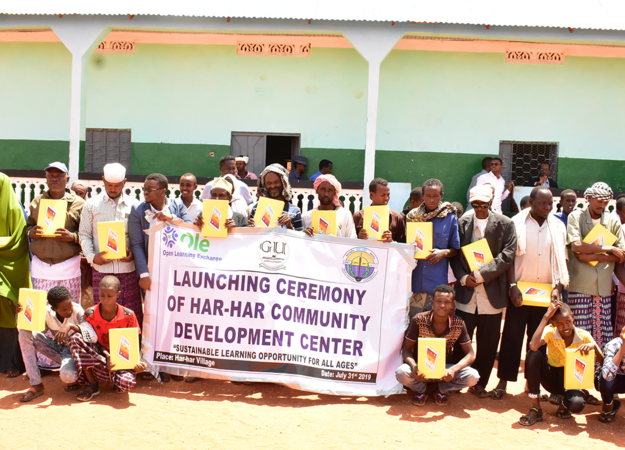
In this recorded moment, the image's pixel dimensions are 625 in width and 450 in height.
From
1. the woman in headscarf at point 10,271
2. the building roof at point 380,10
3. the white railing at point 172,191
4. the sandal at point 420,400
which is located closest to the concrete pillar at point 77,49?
the building roof at point 380,10

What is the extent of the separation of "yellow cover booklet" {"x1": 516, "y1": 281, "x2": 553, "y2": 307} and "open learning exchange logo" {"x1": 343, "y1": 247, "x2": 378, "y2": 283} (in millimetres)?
1256

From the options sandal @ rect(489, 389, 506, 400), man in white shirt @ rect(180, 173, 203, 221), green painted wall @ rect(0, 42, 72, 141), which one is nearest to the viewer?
sandal @ rect(489, 389, 506, 400)

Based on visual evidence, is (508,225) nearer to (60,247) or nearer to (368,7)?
(60,247)

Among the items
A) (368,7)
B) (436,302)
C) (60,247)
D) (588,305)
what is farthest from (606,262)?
(368,7)

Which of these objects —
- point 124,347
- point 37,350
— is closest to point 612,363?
point 124,347

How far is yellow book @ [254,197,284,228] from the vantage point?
473cm

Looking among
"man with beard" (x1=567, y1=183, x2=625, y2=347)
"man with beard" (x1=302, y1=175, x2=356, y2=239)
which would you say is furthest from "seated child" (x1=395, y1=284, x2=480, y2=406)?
"man with beard" (x1=567, y1=183, x2=625, y2=347)

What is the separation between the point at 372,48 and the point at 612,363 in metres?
6.14

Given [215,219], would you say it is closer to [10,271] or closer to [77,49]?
[10,271]

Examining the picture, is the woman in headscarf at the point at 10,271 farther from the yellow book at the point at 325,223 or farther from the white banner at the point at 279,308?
the yellow book at the point at 325,223

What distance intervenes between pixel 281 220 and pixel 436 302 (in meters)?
1.46

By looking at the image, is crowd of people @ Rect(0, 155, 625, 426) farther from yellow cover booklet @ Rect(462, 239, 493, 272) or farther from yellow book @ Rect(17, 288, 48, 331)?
yellow book @ Rect(17, 288, 48, 331)

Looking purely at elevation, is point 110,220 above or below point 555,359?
above

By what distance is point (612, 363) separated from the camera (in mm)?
4301
